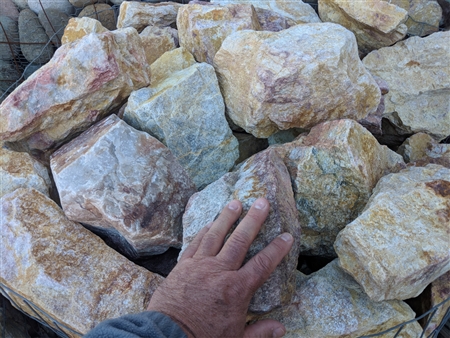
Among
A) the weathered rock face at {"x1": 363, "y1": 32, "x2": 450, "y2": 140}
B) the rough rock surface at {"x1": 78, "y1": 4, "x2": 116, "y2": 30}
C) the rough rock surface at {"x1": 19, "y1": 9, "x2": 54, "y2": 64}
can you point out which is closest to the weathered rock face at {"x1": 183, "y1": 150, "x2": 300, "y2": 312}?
the weathered rock face at {"x1": 363, "y1": 32, "x2": 450, "y2": 140}

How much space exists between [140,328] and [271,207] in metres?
0.58

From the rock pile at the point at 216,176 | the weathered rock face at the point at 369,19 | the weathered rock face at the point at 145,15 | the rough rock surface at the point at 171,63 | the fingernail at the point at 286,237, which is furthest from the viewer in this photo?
the weathered rock face at the point at 145,15

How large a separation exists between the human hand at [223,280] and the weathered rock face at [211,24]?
1082 mm

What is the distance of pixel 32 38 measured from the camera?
354 cm

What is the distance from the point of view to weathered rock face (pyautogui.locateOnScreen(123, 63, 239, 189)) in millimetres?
1756

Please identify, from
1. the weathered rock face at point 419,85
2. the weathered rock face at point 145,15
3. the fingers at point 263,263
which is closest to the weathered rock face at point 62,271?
the fingers at point 263,263

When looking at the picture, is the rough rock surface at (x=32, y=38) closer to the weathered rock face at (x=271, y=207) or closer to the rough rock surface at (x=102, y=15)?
the rough rock surface at (x=102, y=15)

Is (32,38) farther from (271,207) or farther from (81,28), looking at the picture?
(271,207)

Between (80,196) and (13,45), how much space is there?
9.18 feet

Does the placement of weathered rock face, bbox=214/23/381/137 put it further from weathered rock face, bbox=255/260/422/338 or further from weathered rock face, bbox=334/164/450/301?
weathered rock face, bbox=255/260/422/338

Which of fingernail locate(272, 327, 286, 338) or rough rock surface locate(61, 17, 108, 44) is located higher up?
rough rock surface locate(61, 17, 108, 44)

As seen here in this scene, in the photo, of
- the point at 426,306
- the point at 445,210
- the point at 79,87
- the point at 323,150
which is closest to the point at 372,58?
the point at 323,150

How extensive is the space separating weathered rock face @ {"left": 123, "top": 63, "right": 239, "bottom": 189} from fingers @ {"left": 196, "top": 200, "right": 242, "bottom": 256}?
570mm

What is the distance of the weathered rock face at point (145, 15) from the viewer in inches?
98.7
